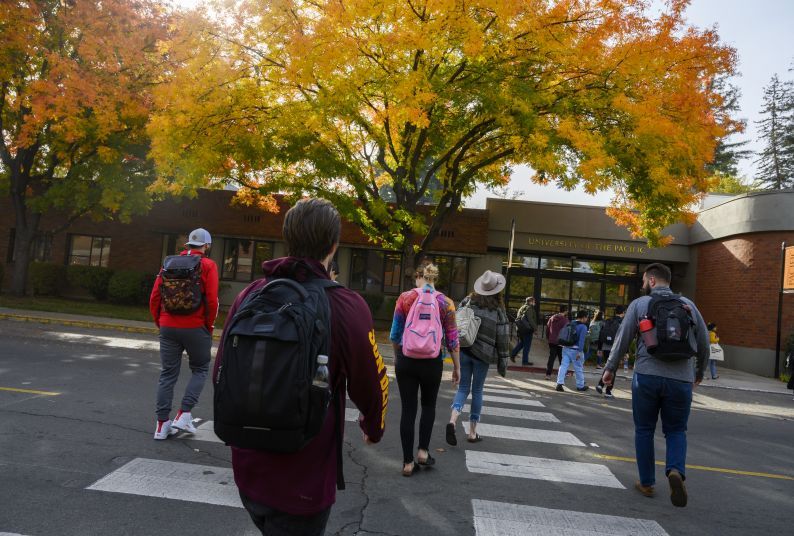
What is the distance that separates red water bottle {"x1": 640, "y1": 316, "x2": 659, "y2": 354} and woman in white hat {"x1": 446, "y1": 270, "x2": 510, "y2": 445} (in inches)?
60.8

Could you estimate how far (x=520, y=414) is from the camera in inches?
324

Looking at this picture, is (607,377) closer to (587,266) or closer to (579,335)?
(579,335)

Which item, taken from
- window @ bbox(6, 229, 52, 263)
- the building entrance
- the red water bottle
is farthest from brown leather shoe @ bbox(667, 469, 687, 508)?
window @ bbox(6, 229, 52, 263)

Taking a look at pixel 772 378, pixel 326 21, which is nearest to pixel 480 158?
pixel 326 21

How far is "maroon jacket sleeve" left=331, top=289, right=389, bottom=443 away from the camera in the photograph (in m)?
2.05

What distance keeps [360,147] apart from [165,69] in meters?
6.27

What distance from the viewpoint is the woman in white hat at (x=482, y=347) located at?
241 inches

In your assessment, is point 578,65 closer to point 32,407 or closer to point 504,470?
point 504,470

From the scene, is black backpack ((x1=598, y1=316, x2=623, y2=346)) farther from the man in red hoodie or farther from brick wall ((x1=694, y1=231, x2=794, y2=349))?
the man in red hoodie

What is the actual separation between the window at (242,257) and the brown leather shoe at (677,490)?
21.6 meters

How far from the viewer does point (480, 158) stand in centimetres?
1708

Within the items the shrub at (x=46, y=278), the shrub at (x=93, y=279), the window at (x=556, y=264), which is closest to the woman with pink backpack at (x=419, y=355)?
the window at (x=556, y=264)

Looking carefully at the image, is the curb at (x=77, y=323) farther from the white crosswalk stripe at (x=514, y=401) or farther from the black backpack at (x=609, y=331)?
the black backpack at (x=609, y=331)

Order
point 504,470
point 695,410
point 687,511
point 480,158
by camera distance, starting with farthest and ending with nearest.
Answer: point 480,158 → point 695,410 → point 504,470 → point 687,511
